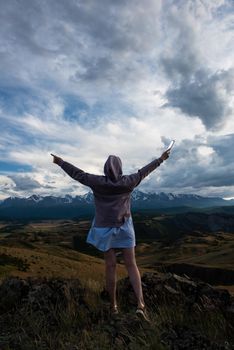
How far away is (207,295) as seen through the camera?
A: 807cm

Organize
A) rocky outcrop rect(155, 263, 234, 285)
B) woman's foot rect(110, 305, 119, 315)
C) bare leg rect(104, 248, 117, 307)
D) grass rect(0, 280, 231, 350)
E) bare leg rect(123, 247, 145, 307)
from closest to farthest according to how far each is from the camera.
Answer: grass rect(0, 280, 231, 350) < woman's foot rect(110, 305, 119, 315) < bare leg rect(123, 247, 145, 307) < bare leg rect(104, 248, 117, 307) < rocky outcrop rect(155, 263, 234, 285)

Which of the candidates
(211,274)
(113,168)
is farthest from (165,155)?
(211,274)

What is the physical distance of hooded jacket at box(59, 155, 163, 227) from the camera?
312 inches

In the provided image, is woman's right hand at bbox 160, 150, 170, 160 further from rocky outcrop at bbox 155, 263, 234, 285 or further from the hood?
rocky outcrop at bbox 155, 263, 234, 285

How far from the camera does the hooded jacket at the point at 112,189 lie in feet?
26.0

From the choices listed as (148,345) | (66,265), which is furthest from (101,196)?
(66,265)

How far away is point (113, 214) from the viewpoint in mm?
7945

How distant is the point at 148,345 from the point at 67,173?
4.00 metres

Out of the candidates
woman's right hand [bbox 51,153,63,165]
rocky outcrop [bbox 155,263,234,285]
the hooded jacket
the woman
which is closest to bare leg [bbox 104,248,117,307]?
the woman

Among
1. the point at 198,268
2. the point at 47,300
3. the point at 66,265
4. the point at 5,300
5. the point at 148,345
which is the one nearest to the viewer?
the point at 148,345

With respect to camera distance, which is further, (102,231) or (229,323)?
(102,231)

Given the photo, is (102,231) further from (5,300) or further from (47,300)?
(5,300)

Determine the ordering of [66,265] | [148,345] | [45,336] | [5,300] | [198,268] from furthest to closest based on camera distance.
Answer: [198,268] < [66,265] < [5,300] < [45,336] < [148,345]

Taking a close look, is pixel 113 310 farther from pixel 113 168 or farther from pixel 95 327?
pixel 113 168
